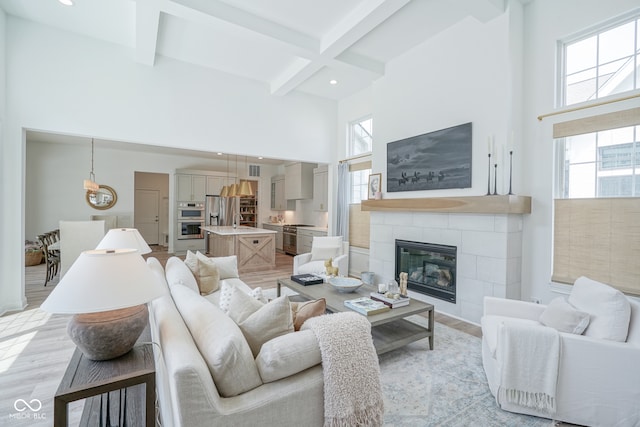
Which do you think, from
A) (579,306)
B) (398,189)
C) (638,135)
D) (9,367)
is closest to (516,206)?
(638,135)

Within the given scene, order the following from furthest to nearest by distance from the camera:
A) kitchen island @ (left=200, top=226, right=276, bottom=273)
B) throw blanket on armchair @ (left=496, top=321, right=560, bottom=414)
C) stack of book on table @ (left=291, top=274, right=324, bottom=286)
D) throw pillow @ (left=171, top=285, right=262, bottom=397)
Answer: kitchen island @ (left=200, top=226, right=276, bottom=273) < stack of book on table @ (left=291, top=274, right=324, bottom=286) < throw blanket on armchair @ (left=496, top=321, right=560, bottom=414) < throw pillow @ (left=171, top=285, right=262, bottom=397)

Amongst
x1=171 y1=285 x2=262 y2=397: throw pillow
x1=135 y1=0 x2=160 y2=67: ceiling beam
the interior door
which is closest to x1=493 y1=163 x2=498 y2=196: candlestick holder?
x1=171 y1=285 x2=262 y2=397: throw pillow

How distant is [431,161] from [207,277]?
10.4 feet

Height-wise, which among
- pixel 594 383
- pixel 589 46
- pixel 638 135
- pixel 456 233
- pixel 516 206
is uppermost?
pixel 589 46

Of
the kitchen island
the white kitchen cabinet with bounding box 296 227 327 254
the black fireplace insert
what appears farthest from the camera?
the white kitchen cabinet with bounding box 296 227 327 254

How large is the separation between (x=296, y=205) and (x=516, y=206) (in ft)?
21.4

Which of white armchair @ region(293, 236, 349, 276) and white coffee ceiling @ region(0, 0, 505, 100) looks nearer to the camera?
white coffee ceiling @ region(0, 0, 505, 100)

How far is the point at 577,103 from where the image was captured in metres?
2.87

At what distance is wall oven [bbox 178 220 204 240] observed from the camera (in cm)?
816

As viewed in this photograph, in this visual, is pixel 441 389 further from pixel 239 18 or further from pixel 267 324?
pixel 239 18

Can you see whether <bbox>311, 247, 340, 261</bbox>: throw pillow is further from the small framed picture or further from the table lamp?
the table lamp

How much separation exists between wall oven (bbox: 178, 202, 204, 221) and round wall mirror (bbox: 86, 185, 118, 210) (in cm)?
162

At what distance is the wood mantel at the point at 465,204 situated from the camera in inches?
119

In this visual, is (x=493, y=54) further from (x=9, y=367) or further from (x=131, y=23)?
(x=9, y=367)
